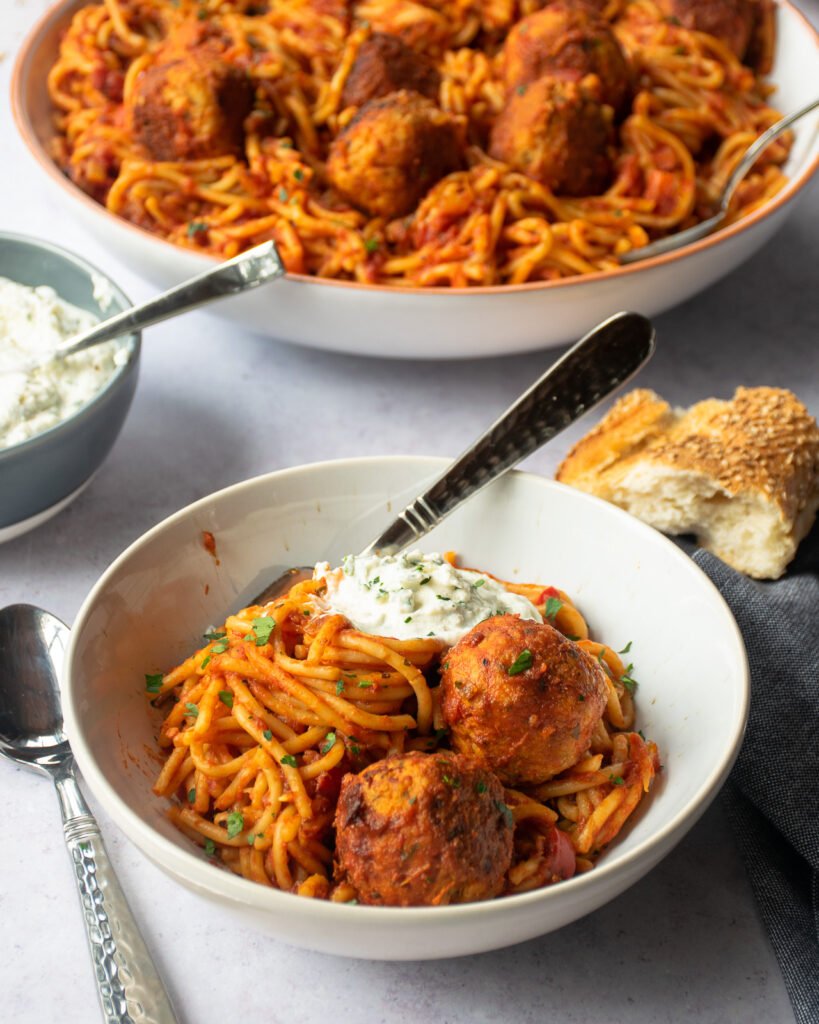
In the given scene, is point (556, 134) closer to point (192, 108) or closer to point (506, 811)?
point (192, 108)

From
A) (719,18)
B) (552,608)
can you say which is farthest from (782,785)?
(719,18)

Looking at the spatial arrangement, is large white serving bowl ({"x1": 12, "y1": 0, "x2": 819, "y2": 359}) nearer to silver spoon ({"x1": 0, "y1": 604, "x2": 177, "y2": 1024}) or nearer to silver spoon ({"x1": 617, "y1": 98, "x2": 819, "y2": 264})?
silver spoon ({"x1": 617, "y1": 98, "x2": 819, "y2": 264})

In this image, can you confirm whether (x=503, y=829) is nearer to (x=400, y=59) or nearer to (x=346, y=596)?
(x=346, y=596)

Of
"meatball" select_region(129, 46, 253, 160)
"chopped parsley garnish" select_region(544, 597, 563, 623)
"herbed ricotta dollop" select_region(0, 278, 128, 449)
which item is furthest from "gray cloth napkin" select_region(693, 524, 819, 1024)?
"meatball" select_region(129, 46, 253, 160)

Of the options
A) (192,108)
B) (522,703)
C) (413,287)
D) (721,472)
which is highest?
(192,108)

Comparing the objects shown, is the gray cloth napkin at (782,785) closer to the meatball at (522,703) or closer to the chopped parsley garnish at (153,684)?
the meatball at (522,703)

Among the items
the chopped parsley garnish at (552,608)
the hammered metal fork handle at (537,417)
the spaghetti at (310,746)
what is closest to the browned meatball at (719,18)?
the hammered metal fork handle at (537,417)
